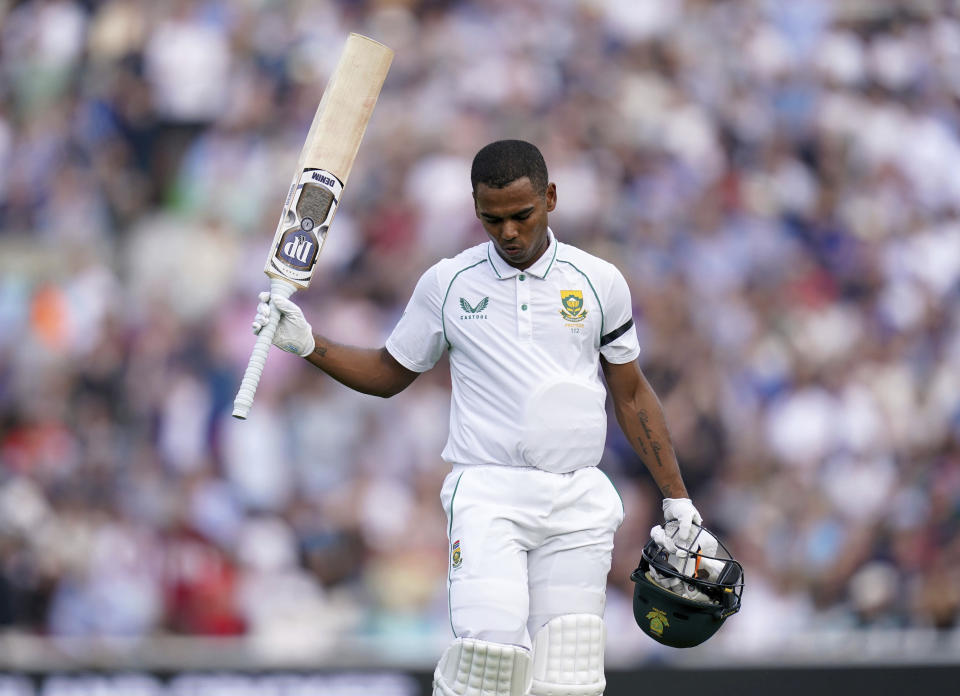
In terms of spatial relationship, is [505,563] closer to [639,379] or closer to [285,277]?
[639,379]

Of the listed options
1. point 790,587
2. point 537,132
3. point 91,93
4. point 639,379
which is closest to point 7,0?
point 91,93

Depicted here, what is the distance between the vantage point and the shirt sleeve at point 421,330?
4.72m

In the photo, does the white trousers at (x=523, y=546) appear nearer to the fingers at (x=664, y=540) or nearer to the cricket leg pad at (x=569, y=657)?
the cricket leg pad at (x=569, y=657)

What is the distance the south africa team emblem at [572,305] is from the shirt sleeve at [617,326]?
0.08 meters

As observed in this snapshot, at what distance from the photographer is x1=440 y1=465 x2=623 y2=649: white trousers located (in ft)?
14.5

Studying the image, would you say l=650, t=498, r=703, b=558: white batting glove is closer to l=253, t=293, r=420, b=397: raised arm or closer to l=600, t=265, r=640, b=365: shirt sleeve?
l=600, t=265, r=640, b=365: shirt sleeve

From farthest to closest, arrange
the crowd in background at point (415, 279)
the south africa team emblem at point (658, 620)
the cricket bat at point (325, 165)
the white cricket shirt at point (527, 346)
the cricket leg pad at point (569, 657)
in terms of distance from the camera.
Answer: the crowd in background at point (415, 279), the south africa team emblem at point (658, 620), the cricket bat at point (325, 165), the white cricket shirt at point (527, 346), the cricket leg pad at point (569, 657)

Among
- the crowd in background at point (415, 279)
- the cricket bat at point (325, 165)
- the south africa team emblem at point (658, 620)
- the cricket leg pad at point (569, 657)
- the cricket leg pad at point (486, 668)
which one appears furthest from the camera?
the crowd in background at point (415, 279)

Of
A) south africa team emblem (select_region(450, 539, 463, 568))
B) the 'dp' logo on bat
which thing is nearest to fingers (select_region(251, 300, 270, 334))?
the 'dp' logo on bat

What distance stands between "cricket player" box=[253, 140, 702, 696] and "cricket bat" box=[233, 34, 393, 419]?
0.15m

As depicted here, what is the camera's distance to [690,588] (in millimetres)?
4738

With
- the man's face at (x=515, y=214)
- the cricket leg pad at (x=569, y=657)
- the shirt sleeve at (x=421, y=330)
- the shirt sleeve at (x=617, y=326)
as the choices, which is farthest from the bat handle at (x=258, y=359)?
the cricket leg pad at (x=569, y=657)

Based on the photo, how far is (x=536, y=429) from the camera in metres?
4.54

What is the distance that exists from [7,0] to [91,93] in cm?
130
